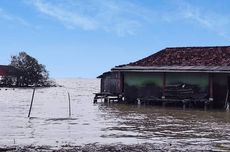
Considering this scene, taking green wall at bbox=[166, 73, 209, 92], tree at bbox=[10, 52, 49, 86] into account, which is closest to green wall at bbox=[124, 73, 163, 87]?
green wall at bbox=[166, 73, 209, 92]

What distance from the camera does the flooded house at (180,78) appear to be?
31.2 m

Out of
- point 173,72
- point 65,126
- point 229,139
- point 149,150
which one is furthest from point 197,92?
point 149,150

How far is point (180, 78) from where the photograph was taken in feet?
107

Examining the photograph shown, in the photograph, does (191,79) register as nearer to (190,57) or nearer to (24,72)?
(190,57)

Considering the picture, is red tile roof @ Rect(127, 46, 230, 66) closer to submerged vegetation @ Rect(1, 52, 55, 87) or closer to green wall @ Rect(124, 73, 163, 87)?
green wall @ Rect(124, 73, 163, 87)

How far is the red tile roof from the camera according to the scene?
33178 millimetres

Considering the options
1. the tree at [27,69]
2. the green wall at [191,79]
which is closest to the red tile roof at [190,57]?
the green wall at [191,79]

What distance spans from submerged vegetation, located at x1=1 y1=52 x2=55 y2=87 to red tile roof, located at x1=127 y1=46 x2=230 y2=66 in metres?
51.4

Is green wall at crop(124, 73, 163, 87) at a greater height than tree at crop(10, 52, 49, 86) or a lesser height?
lesser

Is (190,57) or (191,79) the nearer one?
(191,79)

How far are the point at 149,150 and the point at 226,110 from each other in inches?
731

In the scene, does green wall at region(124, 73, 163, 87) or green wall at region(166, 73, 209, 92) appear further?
green wall at region(124, 73, 163, 87)

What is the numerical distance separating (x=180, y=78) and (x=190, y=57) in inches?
141

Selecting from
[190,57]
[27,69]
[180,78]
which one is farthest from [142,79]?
[27,69]
